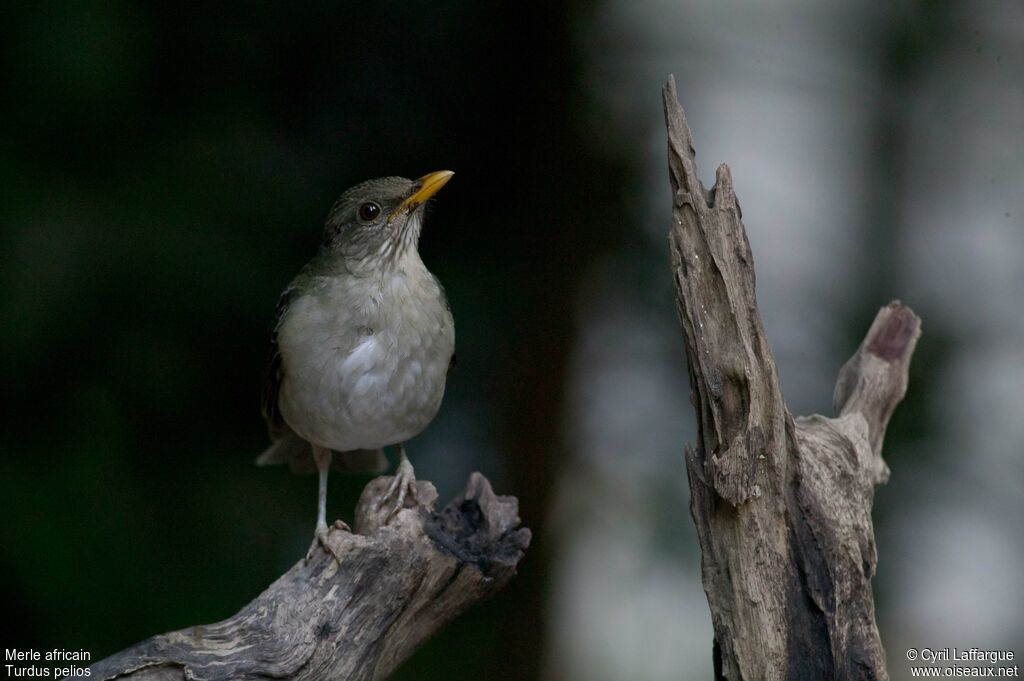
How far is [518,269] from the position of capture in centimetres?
614

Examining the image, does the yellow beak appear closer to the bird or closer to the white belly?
the bird

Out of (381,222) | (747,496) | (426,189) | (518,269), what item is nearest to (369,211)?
(381,222)

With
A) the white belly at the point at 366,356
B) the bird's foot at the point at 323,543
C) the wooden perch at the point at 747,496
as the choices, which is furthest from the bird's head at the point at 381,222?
the wooden perch at the point at 747,496

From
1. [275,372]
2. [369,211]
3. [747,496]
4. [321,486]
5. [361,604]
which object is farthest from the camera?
[321,486]

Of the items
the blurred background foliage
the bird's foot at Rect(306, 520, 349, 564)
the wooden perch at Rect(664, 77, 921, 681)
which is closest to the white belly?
the bird's foot at Rect(306, 520, 349, 564)

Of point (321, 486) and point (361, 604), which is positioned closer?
point (361, 604)

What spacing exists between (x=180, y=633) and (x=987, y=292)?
5096 millimetres

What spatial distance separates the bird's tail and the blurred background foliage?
15.9 inches

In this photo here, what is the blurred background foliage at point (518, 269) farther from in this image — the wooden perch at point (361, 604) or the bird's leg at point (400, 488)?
the wooden perch at point (361, 604)

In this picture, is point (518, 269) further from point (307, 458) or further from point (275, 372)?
point (275, 372)

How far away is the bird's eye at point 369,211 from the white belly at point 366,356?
0.27 metres

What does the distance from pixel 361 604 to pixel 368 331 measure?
3.59ft

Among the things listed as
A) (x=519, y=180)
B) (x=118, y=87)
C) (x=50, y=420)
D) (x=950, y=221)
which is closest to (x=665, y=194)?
(x=519, y=180)

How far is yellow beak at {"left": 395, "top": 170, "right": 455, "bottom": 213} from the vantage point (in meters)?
4.39
